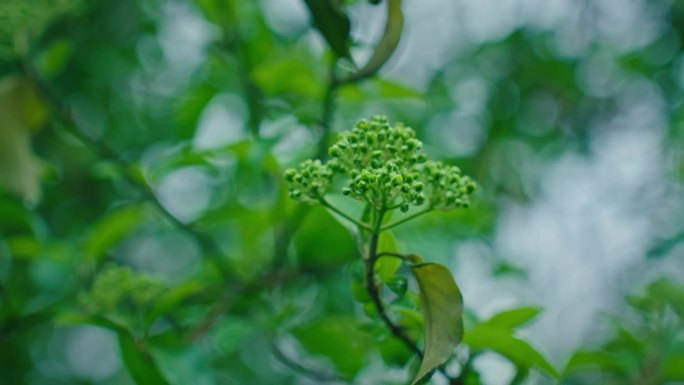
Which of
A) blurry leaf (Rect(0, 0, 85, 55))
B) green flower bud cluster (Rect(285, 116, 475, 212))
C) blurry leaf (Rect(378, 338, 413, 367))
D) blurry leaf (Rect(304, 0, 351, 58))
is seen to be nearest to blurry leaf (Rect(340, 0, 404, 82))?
blurry leaf (Rect(304, 0, 351, 58))

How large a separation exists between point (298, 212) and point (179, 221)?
0.21m


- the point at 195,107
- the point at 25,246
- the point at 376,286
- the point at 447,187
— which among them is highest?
the point at 447,187

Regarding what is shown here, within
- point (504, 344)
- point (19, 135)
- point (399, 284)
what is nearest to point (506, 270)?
point (504, 344)

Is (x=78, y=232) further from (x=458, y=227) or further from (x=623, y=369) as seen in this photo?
(x=623, y=369)

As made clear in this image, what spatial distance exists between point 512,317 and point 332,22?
40cm

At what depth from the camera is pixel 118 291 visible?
1124 millimetres

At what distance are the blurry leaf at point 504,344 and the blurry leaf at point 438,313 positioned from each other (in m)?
0.13

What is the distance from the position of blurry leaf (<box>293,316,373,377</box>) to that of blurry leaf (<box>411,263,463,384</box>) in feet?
1.55

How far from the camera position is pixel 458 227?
1461 mm

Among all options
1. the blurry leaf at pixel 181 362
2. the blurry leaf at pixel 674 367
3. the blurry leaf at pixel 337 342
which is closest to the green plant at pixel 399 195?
the blurry leaf at pixel 181 362

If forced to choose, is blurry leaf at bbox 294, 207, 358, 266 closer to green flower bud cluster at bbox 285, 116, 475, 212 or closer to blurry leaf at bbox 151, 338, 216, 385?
blurry leaf at bbox 151, 338, 216, 385

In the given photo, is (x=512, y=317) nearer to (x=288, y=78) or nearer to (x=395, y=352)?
(x=395, y=352)

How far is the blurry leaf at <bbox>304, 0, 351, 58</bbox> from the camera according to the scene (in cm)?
99

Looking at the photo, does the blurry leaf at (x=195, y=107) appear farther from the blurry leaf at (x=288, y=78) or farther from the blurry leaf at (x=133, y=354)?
the blurry leaf at (x=133, y=354)
